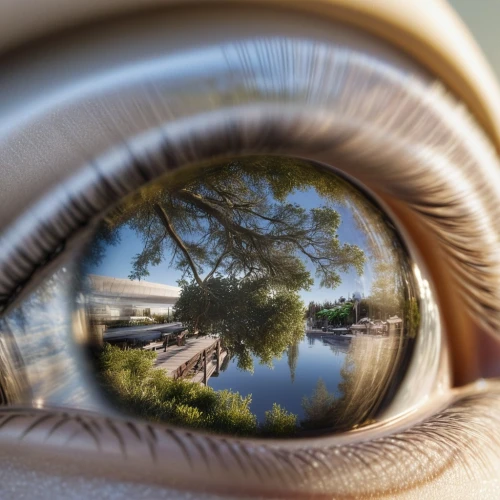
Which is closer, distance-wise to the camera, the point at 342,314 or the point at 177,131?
the point at 177,131

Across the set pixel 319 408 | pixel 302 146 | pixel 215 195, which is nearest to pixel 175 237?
pixel 215 195

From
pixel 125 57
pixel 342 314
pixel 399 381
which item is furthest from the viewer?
pixel 399 381

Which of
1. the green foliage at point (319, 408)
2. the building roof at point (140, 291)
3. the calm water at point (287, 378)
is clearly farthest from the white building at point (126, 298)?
the green foliage at point (319, 408)

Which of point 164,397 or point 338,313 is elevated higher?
point 338,313

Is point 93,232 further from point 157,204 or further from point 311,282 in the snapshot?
point 311,282

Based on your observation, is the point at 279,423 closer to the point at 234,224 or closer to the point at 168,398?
the point at 168,398

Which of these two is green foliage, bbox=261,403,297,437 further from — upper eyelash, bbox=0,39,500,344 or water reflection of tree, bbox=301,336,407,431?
upper eyelash, bbox=0,39,500,344

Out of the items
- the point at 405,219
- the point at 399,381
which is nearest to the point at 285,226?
the point at 405,219
